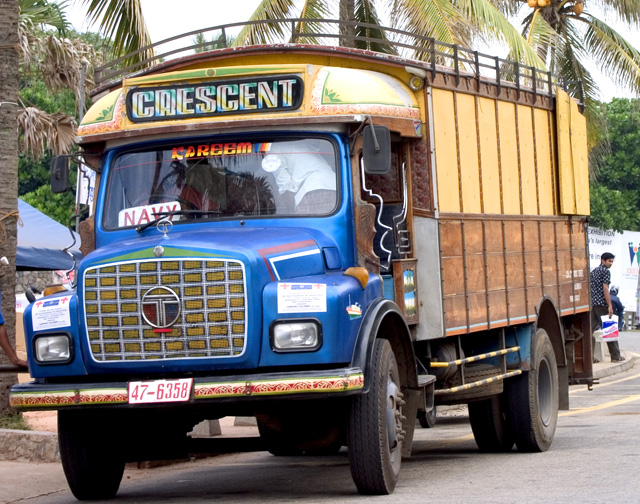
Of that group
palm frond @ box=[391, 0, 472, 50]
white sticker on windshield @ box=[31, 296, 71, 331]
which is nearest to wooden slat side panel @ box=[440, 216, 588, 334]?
white sticker on windshield @ box=[31, 296, 71, 331]

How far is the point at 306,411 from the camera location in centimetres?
787

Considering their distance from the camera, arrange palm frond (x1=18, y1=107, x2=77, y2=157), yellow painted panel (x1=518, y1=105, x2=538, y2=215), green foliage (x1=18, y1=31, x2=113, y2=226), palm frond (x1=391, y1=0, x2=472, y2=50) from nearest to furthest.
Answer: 1. yellow painted panel (x1=518, y1=105, x2=538, y2=215)
2. palm frond (x1=391, y1=0, x2=472, y2=50)
3. palm frond (x1=18, y1=107, x2=77, y2=157)
4. green foliage (x1=18, y1=31, x2=113, y2=226)

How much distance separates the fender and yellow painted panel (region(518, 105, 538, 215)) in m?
3.17

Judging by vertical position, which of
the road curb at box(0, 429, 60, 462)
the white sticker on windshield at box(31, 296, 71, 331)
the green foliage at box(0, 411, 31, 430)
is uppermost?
the white sticker on windshield at box(31, 296, 71, 331)

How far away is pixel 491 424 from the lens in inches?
430

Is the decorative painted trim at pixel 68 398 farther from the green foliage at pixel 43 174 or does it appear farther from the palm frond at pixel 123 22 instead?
the green foliage at pixel 43 174

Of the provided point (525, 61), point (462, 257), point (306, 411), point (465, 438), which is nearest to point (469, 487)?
point (306, 411)

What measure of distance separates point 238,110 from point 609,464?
3.83 m

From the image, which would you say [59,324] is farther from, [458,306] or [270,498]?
[458,306]

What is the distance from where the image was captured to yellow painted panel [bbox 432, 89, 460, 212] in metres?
9.26

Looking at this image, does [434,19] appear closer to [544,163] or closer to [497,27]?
[497,27]

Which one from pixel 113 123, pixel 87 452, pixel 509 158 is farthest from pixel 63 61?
pixel 87 452

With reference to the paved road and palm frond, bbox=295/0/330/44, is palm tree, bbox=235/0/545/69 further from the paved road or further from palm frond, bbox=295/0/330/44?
the paved road

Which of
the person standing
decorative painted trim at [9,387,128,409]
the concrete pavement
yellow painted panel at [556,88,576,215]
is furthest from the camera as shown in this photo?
the person standing
